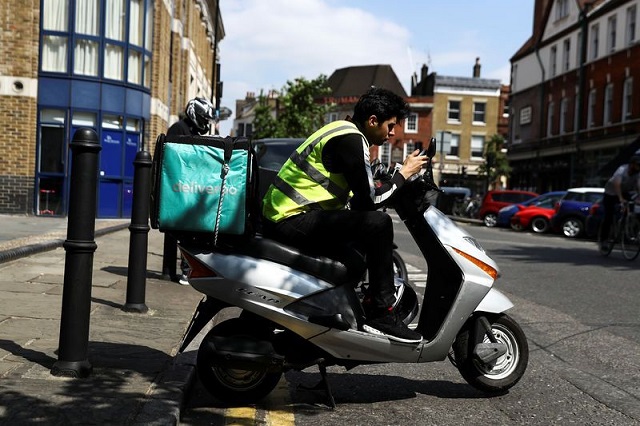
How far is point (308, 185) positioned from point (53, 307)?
2.98 meters

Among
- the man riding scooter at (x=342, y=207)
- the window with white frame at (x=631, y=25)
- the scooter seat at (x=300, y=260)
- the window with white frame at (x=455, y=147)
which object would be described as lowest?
the scooter seat at (x=300, y=260)

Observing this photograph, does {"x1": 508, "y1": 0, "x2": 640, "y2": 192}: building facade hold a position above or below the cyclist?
above

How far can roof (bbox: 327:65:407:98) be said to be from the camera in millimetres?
80062

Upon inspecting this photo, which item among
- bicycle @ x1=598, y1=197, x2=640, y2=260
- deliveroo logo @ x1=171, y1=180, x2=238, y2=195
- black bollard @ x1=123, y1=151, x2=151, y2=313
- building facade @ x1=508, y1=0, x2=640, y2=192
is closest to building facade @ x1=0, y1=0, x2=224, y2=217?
bicycle @ x1=598, y1=197, x2=640, y2=260

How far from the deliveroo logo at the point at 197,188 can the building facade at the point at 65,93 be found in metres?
17.1

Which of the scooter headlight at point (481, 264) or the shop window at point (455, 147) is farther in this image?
the shop window at point (455, 147)

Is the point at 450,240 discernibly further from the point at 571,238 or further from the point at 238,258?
the point at 571,238

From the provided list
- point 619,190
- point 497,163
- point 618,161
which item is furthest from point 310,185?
point 497,163

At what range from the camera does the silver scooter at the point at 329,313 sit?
4156 millimetres

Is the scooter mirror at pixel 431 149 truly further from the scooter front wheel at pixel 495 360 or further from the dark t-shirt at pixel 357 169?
the scooter front wheel at pixel 495 360

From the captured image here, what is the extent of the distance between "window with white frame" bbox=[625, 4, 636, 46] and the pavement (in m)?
32.4

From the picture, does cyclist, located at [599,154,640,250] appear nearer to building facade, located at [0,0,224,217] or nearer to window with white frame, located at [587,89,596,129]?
building facade, located at [0,0,224,217]

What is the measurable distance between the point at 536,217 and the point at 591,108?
567 inches

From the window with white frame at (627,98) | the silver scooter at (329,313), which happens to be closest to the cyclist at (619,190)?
the silver scooter at (329,313)
